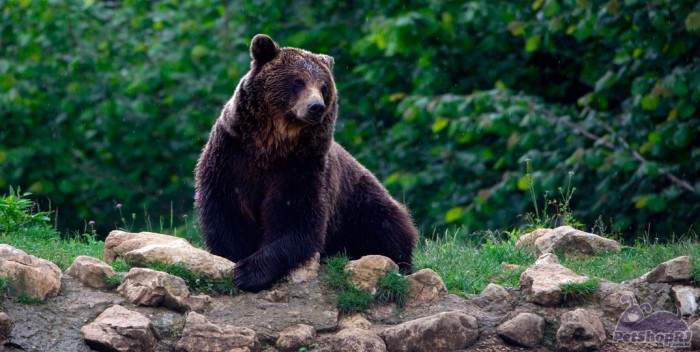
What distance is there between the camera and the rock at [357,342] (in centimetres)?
527

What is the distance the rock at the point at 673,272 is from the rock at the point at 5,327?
3475 millimetres

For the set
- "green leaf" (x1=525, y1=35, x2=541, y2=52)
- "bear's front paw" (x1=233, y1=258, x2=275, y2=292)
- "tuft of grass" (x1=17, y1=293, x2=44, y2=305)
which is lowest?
"bear's front paw" (x1=233, y1=258, x2=275, y2=292)

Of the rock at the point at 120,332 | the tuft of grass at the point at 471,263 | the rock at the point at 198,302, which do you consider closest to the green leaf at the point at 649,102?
the tuft of grass at the point at 471,263

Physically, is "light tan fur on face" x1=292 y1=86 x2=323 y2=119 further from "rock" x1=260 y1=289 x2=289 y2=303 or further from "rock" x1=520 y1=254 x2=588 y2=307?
"rock" x1=520 y1=254 x2=588 y2=307

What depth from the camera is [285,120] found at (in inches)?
243

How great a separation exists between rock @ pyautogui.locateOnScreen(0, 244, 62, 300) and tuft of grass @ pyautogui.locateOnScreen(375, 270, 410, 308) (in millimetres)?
1761

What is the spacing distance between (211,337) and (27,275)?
0.97 m

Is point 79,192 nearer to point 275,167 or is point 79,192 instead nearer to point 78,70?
point 78,70

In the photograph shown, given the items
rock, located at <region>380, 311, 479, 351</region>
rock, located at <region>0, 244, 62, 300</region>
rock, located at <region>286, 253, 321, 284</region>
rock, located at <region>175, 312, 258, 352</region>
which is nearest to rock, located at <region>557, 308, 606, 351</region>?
rock, located at <region>380, 311, 479, 351</region>

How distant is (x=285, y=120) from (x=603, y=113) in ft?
19.1

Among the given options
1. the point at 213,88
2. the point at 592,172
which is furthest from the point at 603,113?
the point at 213,88

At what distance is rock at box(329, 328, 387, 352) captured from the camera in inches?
207

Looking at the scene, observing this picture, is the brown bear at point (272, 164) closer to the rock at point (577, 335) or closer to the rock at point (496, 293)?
the rock at point (496, 293)

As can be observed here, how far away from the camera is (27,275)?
513 centimetres
